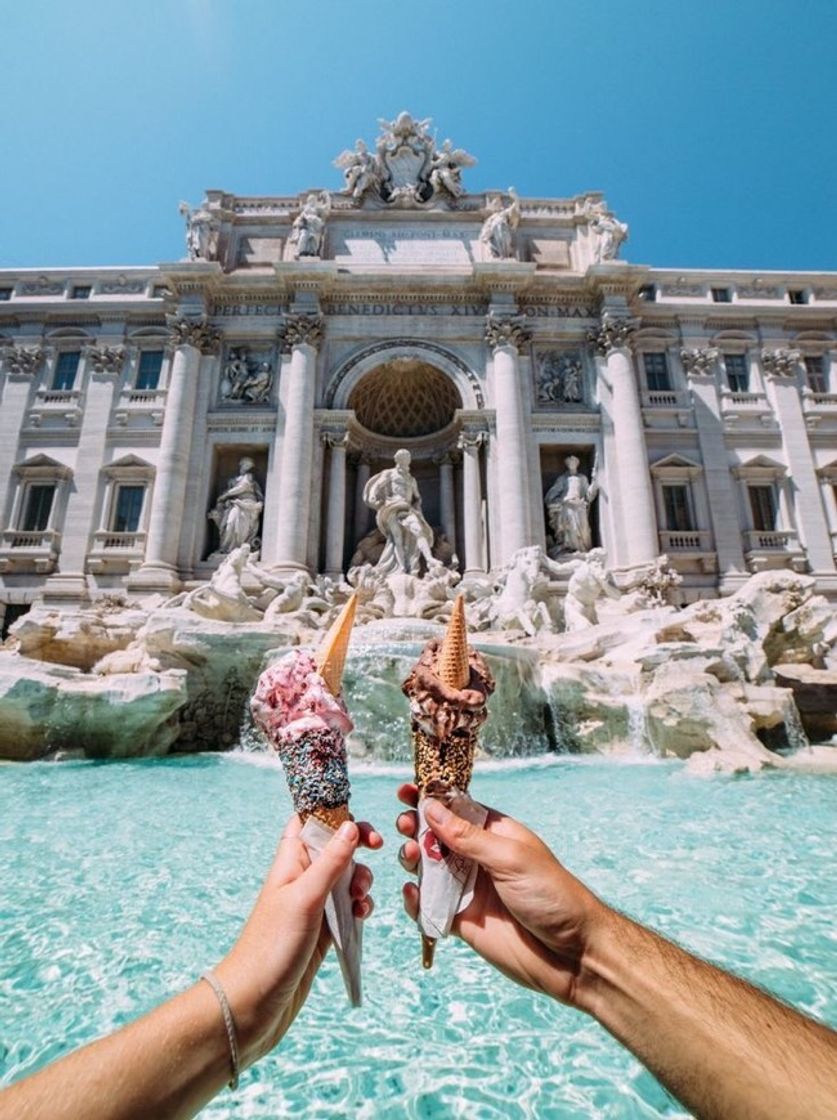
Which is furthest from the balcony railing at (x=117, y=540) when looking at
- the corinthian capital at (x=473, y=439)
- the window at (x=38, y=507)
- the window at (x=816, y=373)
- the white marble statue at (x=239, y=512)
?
the window at (x=816, y=373)

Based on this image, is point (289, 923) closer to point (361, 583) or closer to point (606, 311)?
point (361, 583)

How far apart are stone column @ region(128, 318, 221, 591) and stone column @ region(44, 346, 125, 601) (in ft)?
6.20

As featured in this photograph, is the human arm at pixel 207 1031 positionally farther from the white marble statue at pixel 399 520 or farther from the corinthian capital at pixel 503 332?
the corinthian capital at pixel 503 332

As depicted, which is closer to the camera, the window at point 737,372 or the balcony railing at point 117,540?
the balcony railing at point 117,540

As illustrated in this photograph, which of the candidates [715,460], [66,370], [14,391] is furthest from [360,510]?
[14,391]

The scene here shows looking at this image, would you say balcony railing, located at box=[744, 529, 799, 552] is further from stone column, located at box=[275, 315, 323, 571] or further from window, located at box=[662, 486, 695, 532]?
stone column, located at box=[275, 315, 323, 571]

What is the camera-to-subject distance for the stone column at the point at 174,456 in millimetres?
14791

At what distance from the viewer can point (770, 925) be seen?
2428mm

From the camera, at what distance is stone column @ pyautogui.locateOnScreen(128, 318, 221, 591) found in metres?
14.8

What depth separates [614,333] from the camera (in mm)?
17000

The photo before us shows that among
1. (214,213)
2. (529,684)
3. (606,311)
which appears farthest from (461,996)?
(214,213)

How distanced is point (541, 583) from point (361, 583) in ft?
13.4

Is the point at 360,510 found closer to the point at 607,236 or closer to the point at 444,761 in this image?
the point at 607,236

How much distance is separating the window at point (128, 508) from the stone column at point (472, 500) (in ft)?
31.1
